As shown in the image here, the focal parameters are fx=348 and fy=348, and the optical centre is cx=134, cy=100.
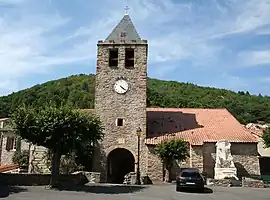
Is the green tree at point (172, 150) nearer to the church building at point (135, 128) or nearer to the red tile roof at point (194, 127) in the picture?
the church building at point (135, 128)

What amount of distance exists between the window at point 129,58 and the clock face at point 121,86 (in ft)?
5.42

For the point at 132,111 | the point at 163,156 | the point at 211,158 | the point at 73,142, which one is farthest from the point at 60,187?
the point at 211,158

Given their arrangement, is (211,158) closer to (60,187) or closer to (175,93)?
(60,187)

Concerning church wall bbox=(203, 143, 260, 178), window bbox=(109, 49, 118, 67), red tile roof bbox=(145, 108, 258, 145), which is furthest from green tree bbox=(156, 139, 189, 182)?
window bbox=(109, 49, 118, 67)

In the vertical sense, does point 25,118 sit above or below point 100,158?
above

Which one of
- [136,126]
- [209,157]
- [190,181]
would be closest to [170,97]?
[136,126]

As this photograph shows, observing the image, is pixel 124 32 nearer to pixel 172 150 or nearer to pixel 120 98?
pixel 120 98

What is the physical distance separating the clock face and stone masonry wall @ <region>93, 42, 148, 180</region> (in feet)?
0.93

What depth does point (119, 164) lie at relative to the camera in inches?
1314

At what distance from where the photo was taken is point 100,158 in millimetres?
29500

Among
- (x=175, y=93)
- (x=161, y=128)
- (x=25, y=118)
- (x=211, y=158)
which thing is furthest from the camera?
(x=175, y=93)

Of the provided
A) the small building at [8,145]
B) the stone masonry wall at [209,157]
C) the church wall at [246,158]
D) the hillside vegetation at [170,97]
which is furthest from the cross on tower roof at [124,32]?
the hillside vegetation at [170,97]

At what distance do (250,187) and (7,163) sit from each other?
1032 inches

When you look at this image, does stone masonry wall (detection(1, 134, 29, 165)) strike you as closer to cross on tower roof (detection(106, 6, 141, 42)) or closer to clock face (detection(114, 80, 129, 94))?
clock face (detection(114, 80, 129, 94))
